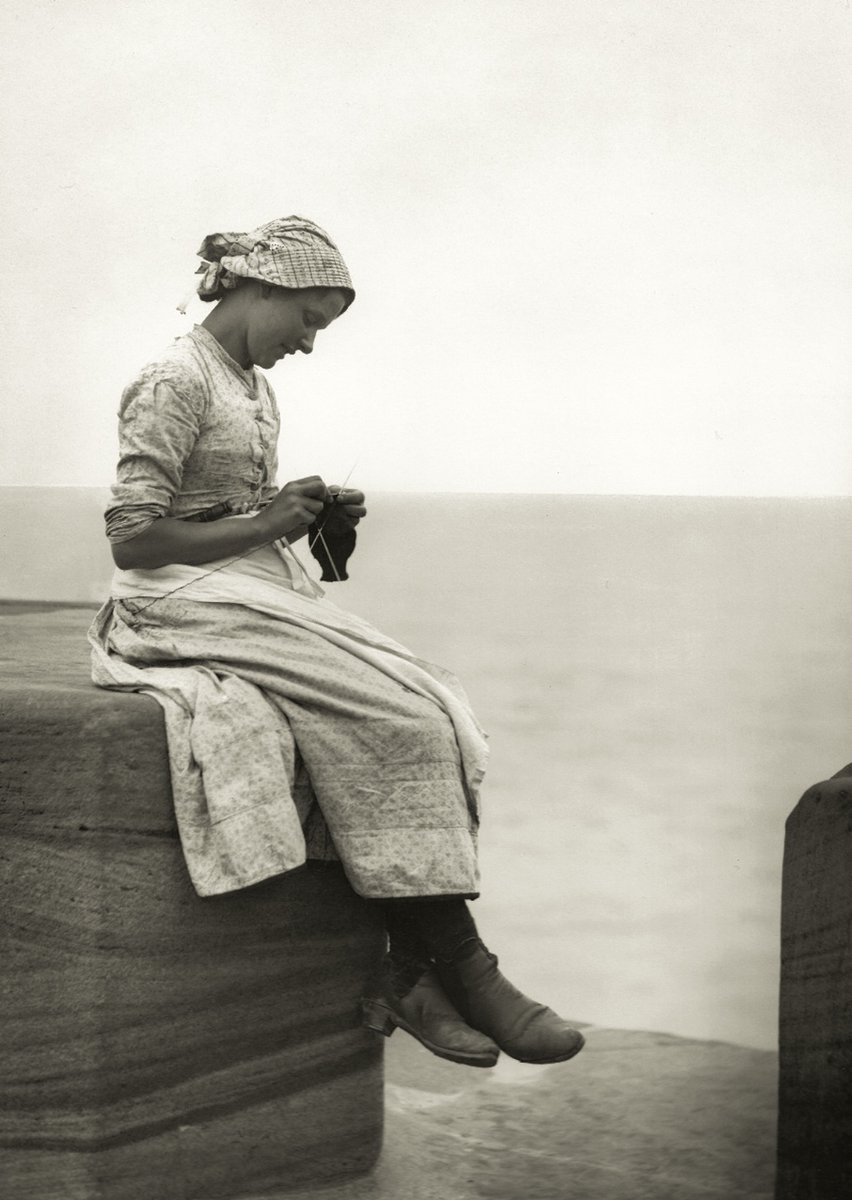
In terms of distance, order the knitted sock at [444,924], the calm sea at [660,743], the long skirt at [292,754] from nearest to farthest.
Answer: the long skirt at [292,754] → the knitted sock at [444,924] → the calm sea at [660,743]

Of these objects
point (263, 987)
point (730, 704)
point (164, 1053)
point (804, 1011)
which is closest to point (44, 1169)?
point (164, 1053)

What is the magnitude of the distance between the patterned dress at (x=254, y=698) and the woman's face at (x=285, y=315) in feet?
0.23

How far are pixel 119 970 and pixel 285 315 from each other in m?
1.16

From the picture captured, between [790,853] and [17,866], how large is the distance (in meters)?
1.34

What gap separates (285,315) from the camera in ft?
9.46

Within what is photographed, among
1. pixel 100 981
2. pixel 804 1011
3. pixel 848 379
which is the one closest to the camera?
pixel 100 981

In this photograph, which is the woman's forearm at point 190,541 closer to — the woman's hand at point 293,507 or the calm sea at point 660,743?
the woman's hand at point 293,507

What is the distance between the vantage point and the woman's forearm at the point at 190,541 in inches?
110

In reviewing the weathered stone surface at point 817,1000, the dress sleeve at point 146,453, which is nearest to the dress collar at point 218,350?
the dress sleeve at point 146,453

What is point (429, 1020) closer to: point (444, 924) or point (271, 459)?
point (444, 924)

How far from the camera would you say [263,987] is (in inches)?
110

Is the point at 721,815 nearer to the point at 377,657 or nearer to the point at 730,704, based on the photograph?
the point at 730,704

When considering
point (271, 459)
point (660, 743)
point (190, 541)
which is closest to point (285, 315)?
point (271, 459)

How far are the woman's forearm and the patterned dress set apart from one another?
3 centimetres
